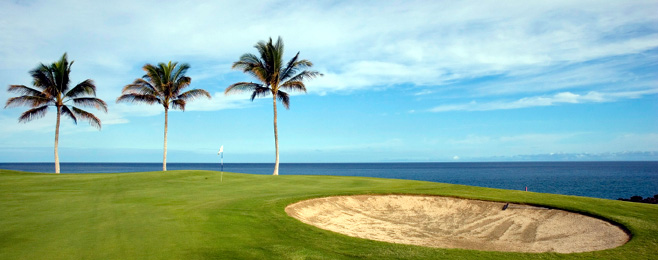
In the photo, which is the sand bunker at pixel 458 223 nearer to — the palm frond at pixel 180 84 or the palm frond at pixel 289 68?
the palm frond at pixel 289 68

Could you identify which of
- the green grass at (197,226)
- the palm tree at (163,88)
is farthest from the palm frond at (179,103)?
the green grass at (197,226)

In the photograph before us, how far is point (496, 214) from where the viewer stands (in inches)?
640

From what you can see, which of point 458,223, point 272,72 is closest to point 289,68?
point 272,72

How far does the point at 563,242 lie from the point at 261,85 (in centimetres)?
2825

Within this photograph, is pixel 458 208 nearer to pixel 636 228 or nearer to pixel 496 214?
pixel 496 214

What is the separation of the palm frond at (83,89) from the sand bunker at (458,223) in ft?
98.9

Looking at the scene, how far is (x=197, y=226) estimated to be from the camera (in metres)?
11.3

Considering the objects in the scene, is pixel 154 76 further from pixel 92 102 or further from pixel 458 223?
pixel 458 223

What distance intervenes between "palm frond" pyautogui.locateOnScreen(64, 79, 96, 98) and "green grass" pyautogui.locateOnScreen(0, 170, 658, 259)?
1972 cm

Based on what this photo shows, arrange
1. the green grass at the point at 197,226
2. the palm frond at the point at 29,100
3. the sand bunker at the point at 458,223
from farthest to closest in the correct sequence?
the palm frond at the point at 29,100 < the sand bunker at the point at 458,223 < the green grass at the point at 197,226

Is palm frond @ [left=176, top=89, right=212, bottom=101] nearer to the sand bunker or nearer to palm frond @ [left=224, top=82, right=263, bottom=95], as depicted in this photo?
palm frond @ [left=224, top=82, right=263, bottom=95]

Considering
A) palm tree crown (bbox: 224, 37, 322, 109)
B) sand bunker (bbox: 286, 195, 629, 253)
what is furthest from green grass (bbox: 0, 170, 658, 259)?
palm tree crown (bbox: 224, 37, 322, 109)

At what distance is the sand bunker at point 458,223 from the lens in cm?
1162

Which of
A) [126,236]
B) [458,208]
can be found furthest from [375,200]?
[126,236]
